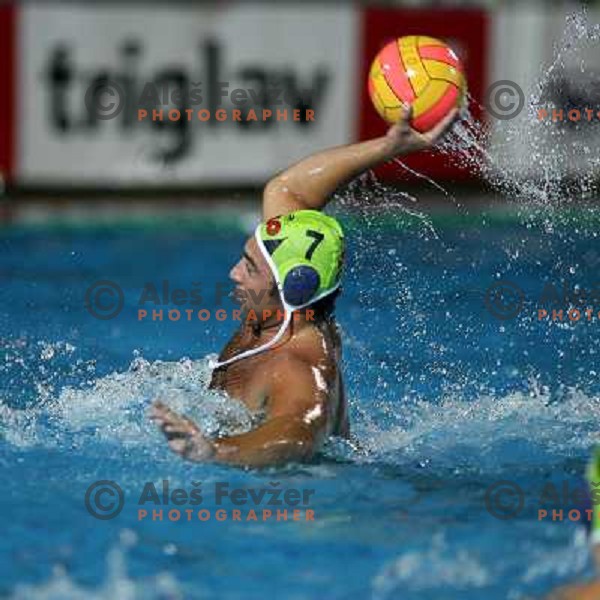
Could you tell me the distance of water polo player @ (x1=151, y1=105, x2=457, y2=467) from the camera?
369cm

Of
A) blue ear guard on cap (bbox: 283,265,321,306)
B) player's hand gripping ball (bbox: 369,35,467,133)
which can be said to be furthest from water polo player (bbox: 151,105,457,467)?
player's hand gripping ball (bbox: 369,35,467,133)

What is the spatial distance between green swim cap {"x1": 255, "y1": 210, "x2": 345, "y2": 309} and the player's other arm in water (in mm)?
187

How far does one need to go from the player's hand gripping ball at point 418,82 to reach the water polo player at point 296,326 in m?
0.11

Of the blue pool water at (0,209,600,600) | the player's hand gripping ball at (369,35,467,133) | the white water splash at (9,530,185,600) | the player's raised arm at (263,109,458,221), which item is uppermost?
the player's hand gripping ball at (369,35,467,133)

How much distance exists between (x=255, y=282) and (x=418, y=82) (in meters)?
0.84

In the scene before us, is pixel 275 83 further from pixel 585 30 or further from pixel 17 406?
pixel 17 406

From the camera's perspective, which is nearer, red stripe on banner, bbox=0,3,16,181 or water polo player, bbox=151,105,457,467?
water polo player, bbox=151,105,457,467

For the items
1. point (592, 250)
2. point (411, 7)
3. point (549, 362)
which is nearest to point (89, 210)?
point (411, 7)

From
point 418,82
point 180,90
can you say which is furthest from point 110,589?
point 180,90

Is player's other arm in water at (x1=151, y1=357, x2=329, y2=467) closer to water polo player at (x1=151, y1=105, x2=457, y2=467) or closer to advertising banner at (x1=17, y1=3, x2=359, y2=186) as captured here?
water polo player at (x1=151, y1=105, x2=457, y2=467)

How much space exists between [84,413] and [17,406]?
1.08ft

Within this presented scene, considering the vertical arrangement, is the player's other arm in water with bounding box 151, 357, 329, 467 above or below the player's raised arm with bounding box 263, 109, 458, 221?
below

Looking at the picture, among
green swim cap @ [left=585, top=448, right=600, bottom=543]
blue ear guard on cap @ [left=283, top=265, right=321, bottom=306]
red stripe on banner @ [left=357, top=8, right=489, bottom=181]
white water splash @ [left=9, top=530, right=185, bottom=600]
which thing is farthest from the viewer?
red stripe on banner @ [left=357, top=8, right=489, bottom=181]

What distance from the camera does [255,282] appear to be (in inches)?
156
